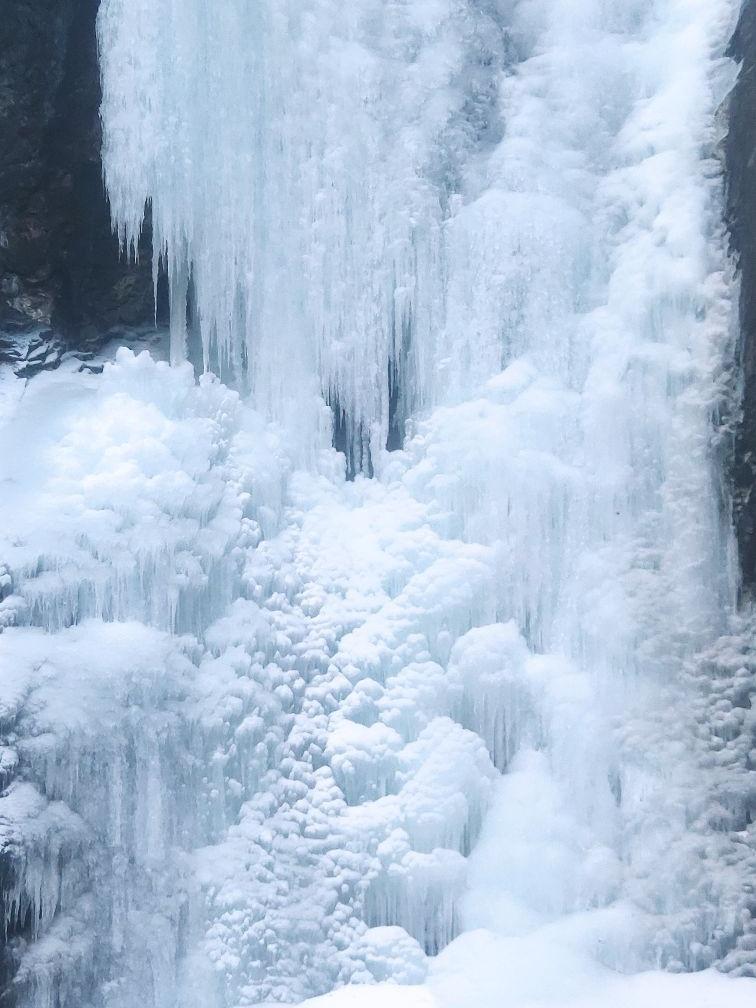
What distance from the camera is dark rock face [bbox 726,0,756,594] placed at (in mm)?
5563

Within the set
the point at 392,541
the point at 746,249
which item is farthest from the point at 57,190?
the point at 746,249

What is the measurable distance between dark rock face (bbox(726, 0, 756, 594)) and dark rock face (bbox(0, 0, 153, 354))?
300 cm

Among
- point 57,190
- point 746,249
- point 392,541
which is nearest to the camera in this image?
point 746,249

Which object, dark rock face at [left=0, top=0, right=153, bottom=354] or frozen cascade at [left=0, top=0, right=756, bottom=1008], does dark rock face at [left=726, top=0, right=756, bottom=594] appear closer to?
frozen cascade at [left=0, top=0, right=756, bottom=1008]

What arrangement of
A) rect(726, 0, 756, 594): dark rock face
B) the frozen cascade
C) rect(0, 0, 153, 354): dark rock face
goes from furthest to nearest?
rect(0, 0, 153, 354): dark rock face → rect(726, 0, 756, 594): dark rock face → the frozen cascade

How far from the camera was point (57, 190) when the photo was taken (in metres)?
6.29

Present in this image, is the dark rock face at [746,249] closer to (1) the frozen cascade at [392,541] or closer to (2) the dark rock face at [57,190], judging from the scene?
(1) the frozen cascade at [392,541]

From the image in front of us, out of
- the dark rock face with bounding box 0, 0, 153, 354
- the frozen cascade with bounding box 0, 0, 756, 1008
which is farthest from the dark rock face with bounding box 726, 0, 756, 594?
the dark rock face with bounding box 0, 0, 153, 354

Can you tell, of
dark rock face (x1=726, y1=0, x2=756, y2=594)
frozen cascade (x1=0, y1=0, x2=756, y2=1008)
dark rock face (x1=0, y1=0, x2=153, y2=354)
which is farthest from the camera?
dark rock face (x1=0, y1=0, x2=153, y2=354)

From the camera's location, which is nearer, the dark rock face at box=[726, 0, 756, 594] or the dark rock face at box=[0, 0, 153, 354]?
the dark rock face at box=[726, 0, 756, 594]

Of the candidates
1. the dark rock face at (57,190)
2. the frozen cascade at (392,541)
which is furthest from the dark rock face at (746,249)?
the dark rock face at (57,190)

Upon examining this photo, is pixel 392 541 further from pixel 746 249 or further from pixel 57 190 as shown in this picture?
pixel 57 190

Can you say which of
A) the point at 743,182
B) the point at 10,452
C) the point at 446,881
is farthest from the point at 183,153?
the point at 446,881

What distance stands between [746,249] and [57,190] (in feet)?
11.4
